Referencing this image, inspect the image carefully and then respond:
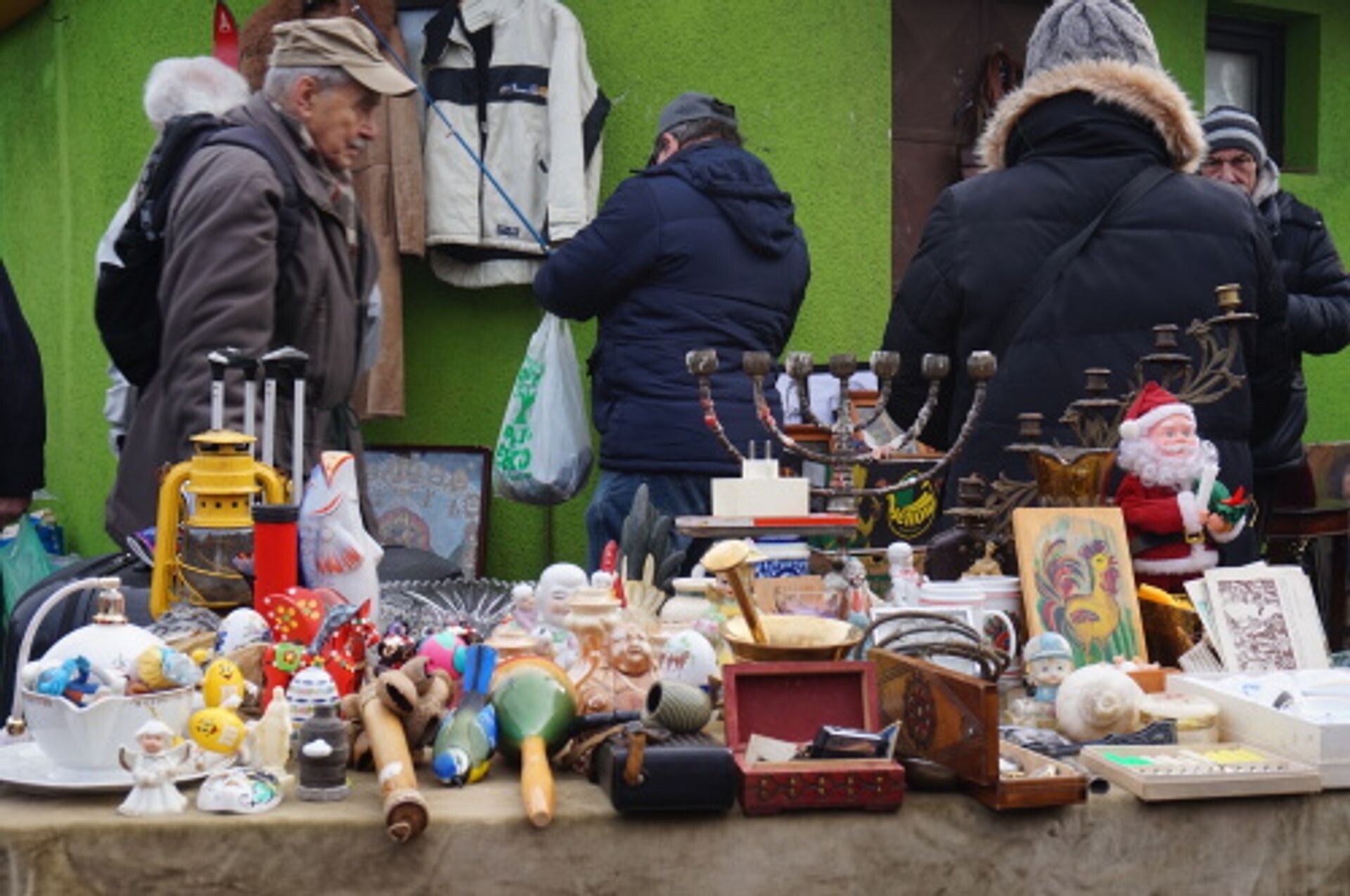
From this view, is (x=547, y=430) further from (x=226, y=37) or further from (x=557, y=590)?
(x=557, y=590)

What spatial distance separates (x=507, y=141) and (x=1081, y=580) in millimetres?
3260

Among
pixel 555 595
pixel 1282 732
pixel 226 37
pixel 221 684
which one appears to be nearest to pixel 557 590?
pixel 555 595

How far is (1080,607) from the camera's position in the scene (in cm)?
221

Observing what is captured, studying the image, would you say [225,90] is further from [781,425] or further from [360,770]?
[360,770]

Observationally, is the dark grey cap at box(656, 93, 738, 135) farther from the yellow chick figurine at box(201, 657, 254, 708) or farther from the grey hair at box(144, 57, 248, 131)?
the yellow chick figurine at box(201, 657, 254, 708)

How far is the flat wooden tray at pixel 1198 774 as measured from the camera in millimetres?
1698

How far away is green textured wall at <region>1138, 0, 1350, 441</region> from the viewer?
702 cm

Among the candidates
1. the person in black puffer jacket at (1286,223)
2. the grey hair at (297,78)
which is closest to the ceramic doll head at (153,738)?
the grey hair at (297,78)

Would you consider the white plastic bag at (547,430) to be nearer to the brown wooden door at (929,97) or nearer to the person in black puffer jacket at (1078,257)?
the person in black puffer jacket at (1078,257)

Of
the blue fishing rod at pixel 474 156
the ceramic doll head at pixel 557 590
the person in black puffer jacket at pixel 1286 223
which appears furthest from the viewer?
the blue fishing rod at pixel 474 156

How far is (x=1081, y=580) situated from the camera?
223 centimetres

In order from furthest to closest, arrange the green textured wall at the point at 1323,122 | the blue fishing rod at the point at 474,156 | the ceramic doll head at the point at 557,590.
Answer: the green textured wall at the point at 1323,122 → the blue fishing rod at the point at 474,156 → the ceramic doll head at the point at 557,590

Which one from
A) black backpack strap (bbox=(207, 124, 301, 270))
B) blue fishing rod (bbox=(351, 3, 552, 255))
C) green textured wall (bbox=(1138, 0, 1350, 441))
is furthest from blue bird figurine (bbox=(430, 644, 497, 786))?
green textured wall (bbox=(1138, 0, 1350, 441))

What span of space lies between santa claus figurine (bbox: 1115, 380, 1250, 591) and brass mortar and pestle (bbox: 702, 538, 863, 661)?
24.7 inches
